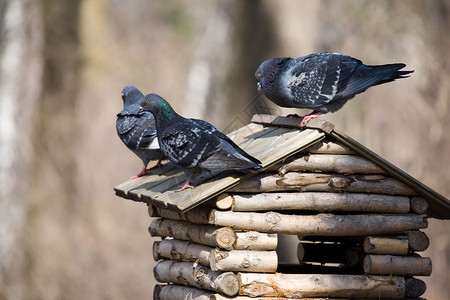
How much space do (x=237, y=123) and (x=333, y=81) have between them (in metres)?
1.61

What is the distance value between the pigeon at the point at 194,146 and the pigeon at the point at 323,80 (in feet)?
2.27

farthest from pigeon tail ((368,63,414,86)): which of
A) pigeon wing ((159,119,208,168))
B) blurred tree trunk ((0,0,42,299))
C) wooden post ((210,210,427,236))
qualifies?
blurred tree trunk ((0,0,42,299))

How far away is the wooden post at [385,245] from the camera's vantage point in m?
5.04

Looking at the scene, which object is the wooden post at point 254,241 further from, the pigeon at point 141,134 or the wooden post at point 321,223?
the pigeon at point 141,134

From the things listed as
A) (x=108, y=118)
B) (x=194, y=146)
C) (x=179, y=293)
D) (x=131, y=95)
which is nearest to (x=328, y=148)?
(x=194, y=146)

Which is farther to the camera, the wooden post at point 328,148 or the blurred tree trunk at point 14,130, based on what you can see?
the blurred tree trunk at point 14,130

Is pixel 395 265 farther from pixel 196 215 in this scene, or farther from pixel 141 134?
pixel 141 134

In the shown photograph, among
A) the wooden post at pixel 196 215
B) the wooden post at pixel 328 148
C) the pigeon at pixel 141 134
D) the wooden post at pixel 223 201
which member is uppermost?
the pigeon at pixel 141 134

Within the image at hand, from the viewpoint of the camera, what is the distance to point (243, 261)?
15.5 ft

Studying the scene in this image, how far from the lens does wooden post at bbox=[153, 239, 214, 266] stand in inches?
197

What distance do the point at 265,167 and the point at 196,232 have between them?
871mm

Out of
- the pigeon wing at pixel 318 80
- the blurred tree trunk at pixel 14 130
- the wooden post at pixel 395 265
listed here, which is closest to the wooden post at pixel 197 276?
the wooden post at pixel 395 265

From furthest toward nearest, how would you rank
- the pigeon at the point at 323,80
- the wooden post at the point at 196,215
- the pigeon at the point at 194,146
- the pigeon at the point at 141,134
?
the pigeon at the point at 141,134 < the pigeon at the point at 323,80 < the wooden post at the point at 196,215 < the pigeon at the point at 194,146

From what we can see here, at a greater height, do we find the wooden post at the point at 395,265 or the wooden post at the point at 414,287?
the wooden post at the point at 395,265
